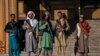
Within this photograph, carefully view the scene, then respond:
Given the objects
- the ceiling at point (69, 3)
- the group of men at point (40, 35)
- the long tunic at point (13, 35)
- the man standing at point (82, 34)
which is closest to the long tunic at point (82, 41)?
the man standing at point (82, 34)

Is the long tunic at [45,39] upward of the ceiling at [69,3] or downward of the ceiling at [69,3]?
downward

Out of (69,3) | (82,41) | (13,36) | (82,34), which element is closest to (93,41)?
(82,41)

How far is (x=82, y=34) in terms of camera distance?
60.1 ft

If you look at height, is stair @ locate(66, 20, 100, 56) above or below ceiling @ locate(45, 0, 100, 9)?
below

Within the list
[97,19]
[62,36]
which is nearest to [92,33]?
[97,19]

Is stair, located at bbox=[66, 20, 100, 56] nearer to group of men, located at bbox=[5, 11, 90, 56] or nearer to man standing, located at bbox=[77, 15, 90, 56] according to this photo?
man standing, located at bbox=[77, 15, 90, 56]

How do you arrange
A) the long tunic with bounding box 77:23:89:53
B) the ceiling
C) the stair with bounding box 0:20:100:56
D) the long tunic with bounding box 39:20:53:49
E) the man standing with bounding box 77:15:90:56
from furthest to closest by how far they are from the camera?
the ceiling → the stair with bounding box 0:20:100:56 → the long tunic with bounding box 77:23:89:53 → the man standing with bounding box 77:15:90:56 → the long tunic with bounding box 39:20:53:49

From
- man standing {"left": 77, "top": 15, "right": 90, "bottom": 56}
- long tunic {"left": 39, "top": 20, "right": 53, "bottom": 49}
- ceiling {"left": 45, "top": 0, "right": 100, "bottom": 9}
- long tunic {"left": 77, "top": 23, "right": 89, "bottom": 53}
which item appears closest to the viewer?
long tunic {"left": 39, "top": 20, "right": 53, "bottom": 49}

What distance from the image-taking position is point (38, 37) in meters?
17.7

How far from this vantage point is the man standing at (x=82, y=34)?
18250 mm

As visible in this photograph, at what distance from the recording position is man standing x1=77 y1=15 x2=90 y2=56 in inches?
719

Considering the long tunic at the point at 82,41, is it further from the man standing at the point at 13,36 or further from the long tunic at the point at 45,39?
the man standing at the point at 13,36

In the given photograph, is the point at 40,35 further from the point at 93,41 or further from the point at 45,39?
the point at 93,41

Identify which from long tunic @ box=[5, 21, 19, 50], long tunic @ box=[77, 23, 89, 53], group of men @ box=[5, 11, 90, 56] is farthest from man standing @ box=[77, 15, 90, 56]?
long tunic @ box=[5, 21, 19, 50]
